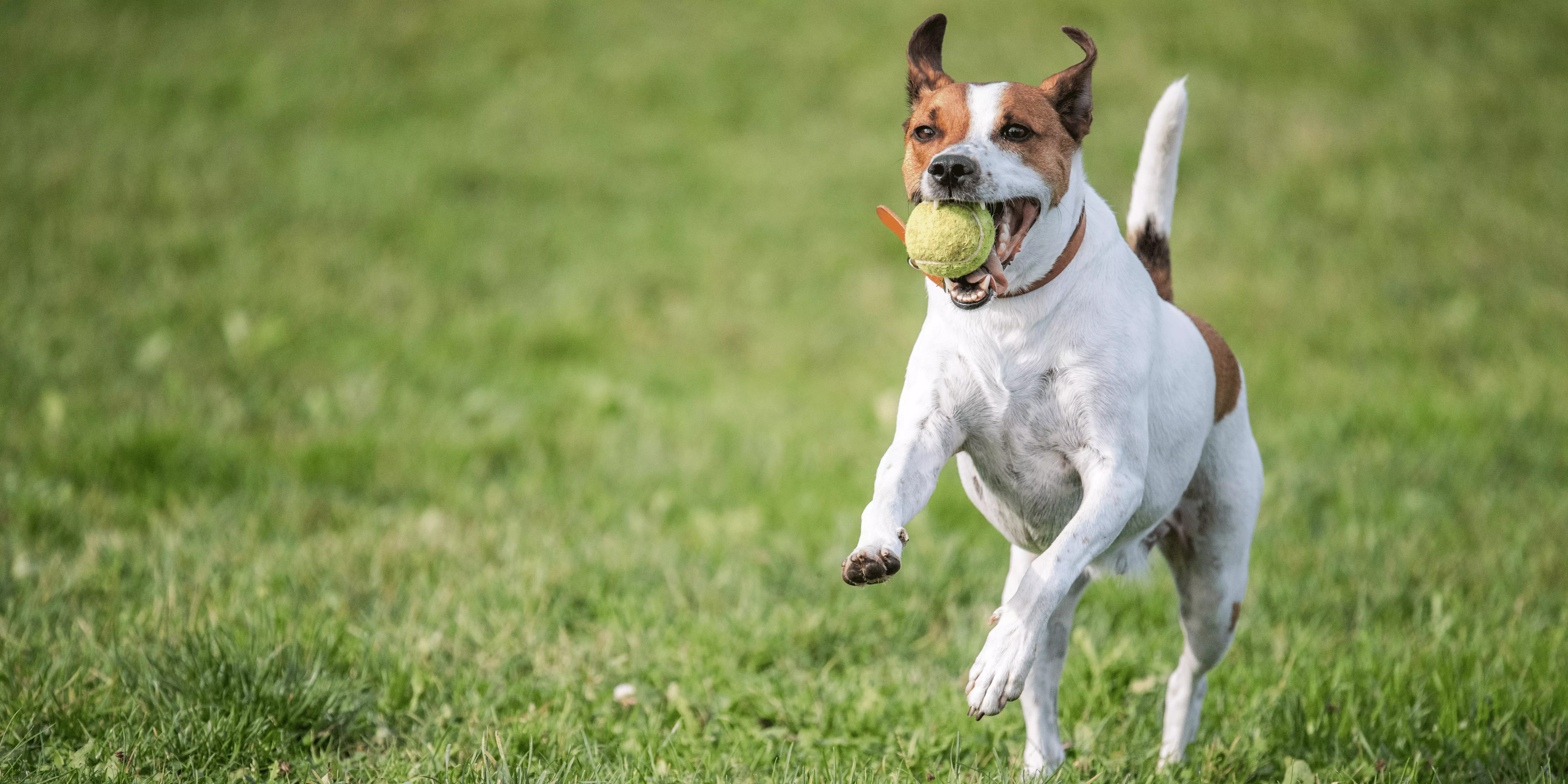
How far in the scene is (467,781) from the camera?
294 centimetres

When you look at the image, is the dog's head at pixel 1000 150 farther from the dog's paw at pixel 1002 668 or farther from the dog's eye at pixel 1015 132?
the dog's paw at pixel 1002 668

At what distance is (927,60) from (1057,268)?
1.96ft

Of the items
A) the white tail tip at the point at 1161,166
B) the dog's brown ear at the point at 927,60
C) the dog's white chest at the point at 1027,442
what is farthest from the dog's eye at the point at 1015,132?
the white tail tip at the point at 1161,166

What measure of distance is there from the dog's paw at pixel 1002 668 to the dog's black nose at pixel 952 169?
0.90 meters

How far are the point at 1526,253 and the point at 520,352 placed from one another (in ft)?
25.4

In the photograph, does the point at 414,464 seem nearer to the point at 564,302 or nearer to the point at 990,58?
the point at 564,302

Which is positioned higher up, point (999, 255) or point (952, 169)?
point (952, 169)

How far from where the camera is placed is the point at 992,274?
2449mm

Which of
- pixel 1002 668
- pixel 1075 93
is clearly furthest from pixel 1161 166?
pixel 1002 668

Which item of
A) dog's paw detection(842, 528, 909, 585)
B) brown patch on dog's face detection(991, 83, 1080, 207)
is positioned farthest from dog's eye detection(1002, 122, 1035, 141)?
dog's paw detection(842, 528, 909, 585)

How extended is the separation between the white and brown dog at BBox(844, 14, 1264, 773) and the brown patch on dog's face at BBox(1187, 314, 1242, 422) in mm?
92

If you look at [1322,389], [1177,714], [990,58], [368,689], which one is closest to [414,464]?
[368,689]

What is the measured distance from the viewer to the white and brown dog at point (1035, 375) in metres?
2.36

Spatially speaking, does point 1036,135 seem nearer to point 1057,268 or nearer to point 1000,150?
point 1000,150
